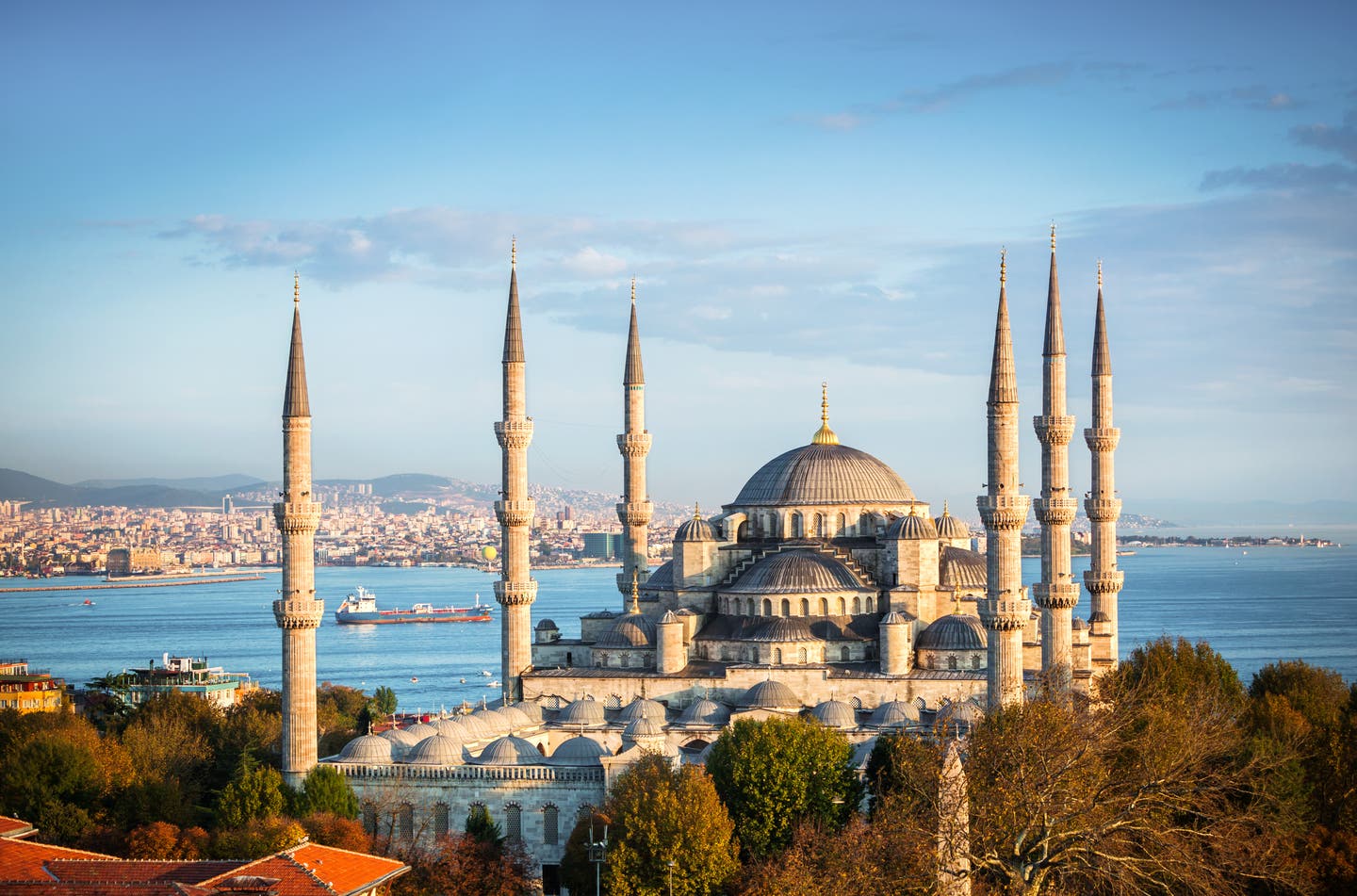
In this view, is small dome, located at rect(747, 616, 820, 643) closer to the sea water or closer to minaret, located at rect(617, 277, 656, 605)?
minaret, located at rect(617, 277, 656, 605)

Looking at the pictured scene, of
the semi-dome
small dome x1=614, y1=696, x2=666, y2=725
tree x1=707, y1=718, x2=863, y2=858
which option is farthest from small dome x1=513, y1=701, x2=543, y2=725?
tree x1=707, y1=718, x2=863, y2=858

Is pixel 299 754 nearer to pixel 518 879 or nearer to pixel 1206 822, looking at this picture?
pixel 518 879

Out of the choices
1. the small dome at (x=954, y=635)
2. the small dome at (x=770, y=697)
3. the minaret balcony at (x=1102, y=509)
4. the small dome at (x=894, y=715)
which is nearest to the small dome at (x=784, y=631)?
the small dome at (x=770, y=697)

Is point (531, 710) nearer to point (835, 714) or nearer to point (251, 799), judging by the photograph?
point (835, 714)

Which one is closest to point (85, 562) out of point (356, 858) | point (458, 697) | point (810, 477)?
point (458, 697)

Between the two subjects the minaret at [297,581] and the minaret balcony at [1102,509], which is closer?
the minaret at [297,581]

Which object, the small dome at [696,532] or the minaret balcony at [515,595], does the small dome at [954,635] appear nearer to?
the small dome at [696,532]
